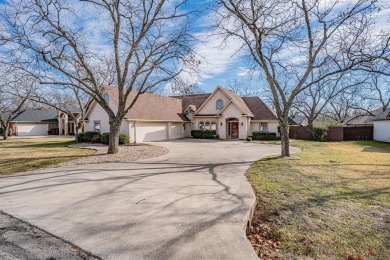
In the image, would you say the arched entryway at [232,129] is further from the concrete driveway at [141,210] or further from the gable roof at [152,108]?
the concrete driveway at [141,210]

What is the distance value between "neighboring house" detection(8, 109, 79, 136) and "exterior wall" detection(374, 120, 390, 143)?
46792mm

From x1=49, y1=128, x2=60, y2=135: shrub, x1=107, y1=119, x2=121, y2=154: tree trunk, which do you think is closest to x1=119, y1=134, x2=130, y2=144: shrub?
x1=107, y1=119, x2=121, y2=154: tree trunk

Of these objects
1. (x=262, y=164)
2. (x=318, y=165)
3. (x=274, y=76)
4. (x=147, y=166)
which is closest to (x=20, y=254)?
(x=147, y=166)

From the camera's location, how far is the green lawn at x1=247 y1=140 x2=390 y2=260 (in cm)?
386

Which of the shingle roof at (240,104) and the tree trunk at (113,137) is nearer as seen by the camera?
the tree trunk at (113,137)

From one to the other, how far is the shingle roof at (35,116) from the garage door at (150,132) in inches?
1165

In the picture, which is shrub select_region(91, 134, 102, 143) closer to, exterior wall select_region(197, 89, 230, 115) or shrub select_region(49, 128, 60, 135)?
exterior wall select_region(197, 89, 230, 115)

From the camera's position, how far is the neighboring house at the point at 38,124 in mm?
42312

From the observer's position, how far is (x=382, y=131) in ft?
84.4

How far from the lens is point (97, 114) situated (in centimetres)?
2567

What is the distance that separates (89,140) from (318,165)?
71.9 ft

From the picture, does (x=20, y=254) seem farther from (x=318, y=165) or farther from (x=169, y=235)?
(x=318, y=165)

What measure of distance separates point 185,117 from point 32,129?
104 feet

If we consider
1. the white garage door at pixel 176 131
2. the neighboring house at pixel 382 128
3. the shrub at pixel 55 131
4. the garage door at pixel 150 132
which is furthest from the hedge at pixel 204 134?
the shrub at pixel 55 131
